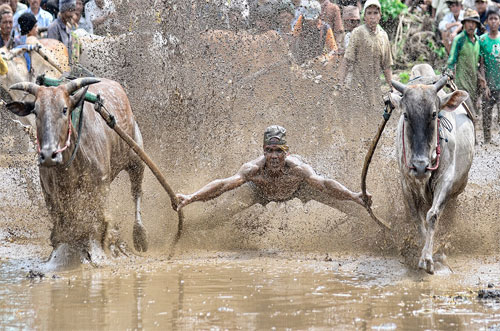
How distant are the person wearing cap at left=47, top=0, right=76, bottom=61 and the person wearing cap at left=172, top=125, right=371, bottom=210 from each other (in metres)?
5.72

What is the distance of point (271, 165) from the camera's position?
367 inches

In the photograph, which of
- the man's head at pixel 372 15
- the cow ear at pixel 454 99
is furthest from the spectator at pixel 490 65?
the cow ear at pixel 454 99

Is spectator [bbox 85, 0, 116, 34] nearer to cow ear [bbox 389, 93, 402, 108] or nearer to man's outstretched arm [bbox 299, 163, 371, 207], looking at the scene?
man's outstretched arm [bbox 299, 163, 371, 207]

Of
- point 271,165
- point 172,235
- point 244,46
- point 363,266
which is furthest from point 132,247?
point 244,46

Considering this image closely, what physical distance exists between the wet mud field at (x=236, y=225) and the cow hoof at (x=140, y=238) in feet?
0.52

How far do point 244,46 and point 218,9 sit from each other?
1.96 ft

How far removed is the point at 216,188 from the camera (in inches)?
364

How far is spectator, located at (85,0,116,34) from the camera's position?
46.5 feet

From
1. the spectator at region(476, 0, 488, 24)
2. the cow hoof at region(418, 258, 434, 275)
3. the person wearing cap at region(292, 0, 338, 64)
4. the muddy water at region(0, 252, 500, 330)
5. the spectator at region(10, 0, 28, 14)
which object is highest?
the spectator at region(476, 0, 488, 24)

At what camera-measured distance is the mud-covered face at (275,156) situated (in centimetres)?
929

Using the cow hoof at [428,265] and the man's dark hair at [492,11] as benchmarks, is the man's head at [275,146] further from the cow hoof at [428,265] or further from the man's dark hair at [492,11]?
the man's dark hair at [492,11]

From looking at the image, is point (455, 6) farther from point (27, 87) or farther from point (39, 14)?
point (27, 87)

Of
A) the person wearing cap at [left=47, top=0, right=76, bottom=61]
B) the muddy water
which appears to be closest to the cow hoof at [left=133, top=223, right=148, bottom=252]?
the muddy water

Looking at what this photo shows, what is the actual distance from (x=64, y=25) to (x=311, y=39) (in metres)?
3.57
